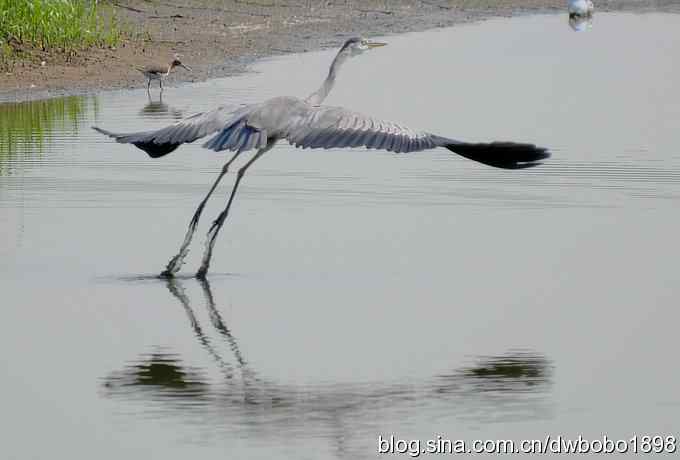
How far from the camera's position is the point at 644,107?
16.5 m

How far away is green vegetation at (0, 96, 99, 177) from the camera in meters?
13.3

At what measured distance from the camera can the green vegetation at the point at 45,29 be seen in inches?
735

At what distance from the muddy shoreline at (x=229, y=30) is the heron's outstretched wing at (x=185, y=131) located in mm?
8430

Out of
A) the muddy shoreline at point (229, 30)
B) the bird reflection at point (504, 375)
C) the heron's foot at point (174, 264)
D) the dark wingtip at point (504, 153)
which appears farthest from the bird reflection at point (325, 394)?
the muddy shoreline at point (229, 30)

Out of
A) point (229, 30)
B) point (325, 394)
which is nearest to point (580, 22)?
point (229, 30)

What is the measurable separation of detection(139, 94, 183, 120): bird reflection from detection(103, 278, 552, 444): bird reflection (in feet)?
28.8

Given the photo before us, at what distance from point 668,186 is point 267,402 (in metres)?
5.90

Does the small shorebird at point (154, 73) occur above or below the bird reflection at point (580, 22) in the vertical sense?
below

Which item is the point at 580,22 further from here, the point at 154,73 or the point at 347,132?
the point at 347,132

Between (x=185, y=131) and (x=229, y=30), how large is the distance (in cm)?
1522

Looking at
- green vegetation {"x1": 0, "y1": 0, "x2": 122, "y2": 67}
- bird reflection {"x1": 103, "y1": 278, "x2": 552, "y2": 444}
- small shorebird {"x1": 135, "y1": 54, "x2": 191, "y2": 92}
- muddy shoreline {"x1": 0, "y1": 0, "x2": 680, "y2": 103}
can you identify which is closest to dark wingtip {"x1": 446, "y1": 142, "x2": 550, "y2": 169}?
bird reflection {"x1": 103, "y1": 278, "x2": 552, "y2": 444}

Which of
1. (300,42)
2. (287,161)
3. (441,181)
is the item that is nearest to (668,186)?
(441,181)

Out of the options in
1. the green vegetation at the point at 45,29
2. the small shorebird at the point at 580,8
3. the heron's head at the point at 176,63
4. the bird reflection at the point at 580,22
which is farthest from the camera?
the small shorebird at the point at 580,8

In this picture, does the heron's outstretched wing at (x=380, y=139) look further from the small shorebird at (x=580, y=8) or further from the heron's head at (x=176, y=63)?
the small shorebird at (x=580, y=8)
